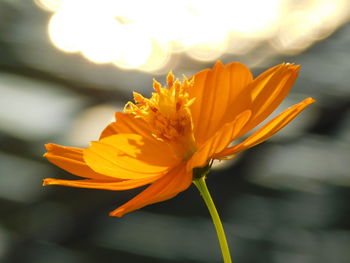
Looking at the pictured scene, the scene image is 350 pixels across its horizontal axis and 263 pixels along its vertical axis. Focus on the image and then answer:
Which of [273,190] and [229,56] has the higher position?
[229,56]

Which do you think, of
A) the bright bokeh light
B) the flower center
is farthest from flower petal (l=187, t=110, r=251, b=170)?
the bright bokeh light

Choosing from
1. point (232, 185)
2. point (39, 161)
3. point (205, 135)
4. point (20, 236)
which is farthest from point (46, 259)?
point (205, 135)

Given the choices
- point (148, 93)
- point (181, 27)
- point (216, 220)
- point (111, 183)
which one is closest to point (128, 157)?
point (111, 183)

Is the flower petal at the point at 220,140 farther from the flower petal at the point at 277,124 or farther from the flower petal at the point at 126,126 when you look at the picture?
the flower petal at the point at 126,126

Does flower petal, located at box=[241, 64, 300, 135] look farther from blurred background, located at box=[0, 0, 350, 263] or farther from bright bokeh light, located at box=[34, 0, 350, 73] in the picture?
bright bokeh light, located at box=[34, 0, 350, 73]

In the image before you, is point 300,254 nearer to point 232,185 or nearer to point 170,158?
point 232,185

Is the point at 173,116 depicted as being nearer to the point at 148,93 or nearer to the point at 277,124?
the point at 277,124
